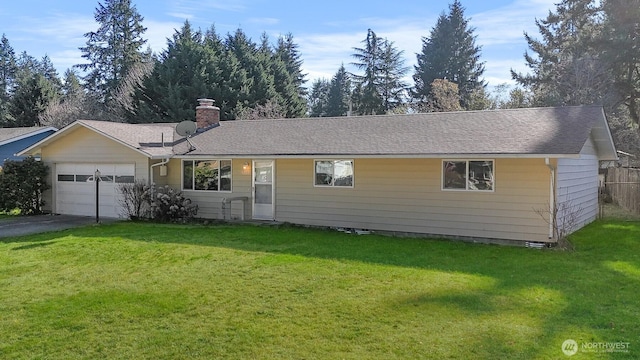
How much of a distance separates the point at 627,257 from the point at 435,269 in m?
4.01

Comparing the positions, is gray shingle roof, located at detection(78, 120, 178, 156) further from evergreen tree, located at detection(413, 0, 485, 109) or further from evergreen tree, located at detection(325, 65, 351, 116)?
evergreen tree, located at detection(325, 65, 351, 116)

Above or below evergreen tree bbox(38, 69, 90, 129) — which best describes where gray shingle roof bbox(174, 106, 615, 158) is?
below

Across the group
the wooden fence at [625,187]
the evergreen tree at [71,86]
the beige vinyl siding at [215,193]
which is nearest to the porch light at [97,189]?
the beige vinyl siding at [215,193]

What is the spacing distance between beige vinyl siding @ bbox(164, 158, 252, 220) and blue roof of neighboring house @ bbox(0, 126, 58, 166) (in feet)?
45.9

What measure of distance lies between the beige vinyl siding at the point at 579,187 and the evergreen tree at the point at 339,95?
33.2 m

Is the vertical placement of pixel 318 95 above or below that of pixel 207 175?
above

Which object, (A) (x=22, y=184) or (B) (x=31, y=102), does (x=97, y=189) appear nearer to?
(A) (x=22, y=184)

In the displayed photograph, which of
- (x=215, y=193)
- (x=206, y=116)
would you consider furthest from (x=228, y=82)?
(x=215, y=193)

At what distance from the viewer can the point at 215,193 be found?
45.8 ft

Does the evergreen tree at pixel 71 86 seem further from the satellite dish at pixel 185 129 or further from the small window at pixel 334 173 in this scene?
the small window at pixel 334 173

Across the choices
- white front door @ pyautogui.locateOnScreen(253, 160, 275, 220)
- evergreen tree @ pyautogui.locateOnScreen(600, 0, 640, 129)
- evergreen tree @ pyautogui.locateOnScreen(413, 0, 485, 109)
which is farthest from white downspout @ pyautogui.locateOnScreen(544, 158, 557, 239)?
evergreen tree @ pyautogui.locateOnScreen(413, 0, 485, 109)

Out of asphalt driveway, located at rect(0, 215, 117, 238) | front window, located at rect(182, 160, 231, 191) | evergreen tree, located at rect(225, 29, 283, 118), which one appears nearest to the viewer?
asphalt driveway, located at rect(0, 215, 117, 238)

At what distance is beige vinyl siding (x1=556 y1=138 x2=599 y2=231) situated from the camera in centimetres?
1045

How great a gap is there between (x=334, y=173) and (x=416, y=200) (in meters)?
2.33
